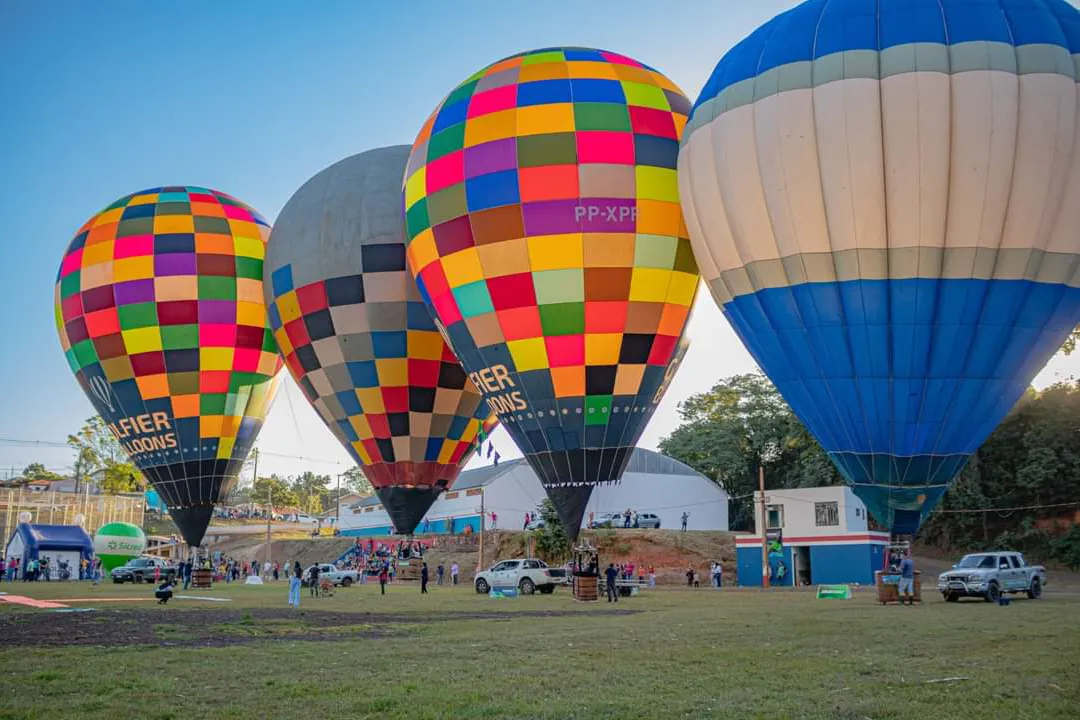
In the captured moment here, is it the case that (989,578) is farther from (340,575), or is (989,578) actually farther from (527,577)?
(340,575)

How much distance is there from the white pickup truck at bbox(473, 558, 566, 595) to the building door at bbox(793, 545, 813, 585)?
51.6 ft

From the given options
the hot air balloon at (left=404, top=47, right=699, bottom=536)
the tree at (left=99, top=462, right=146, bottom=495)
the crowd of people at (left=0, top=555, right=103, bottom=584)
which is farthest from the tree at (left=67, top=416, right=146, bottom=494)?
the hot air balloon at (left=404, top=47, right=699, bottom=536)

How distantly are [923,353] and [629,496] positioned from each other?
37492 millimetres

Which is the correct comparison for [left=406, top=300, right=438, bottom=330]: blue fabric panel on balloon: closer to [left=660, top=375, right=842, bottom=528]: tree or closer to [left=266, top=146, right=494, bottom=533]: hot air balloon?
[left=266, top=146, right=494, bottom=533]: hot air balloon

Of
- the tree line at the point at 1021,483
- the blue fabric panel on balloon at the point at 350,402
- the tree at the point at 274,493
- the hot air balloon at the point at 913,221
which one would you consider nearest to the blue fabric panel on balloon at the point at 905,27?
the hot air balloon at the point at 913,221

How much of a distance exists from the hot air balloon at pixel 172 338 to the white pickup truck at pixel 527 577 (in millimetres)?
8545

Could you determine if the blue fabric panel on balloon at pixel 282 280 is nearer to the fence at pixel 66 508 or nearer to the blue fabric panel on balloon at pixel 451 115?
the blue fabric panel on balloon at pixel 451 115

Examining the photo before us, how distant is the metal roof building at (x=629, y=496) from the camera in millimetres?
54344

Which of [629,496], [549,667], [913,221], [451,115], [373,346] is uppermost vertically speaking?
[451,115]

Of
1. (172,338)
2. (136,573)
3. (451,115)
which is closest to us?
(451,115)

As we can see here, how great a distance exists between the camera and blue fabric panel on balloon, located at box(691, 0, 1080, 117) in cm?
1784

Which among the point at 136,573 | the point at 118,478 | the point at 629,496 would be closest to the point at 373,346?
the point at 136,573

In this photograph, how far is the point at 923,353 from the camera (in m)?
17.6

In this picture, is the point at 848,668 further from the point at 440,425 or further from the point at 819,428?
the point at 440,425
